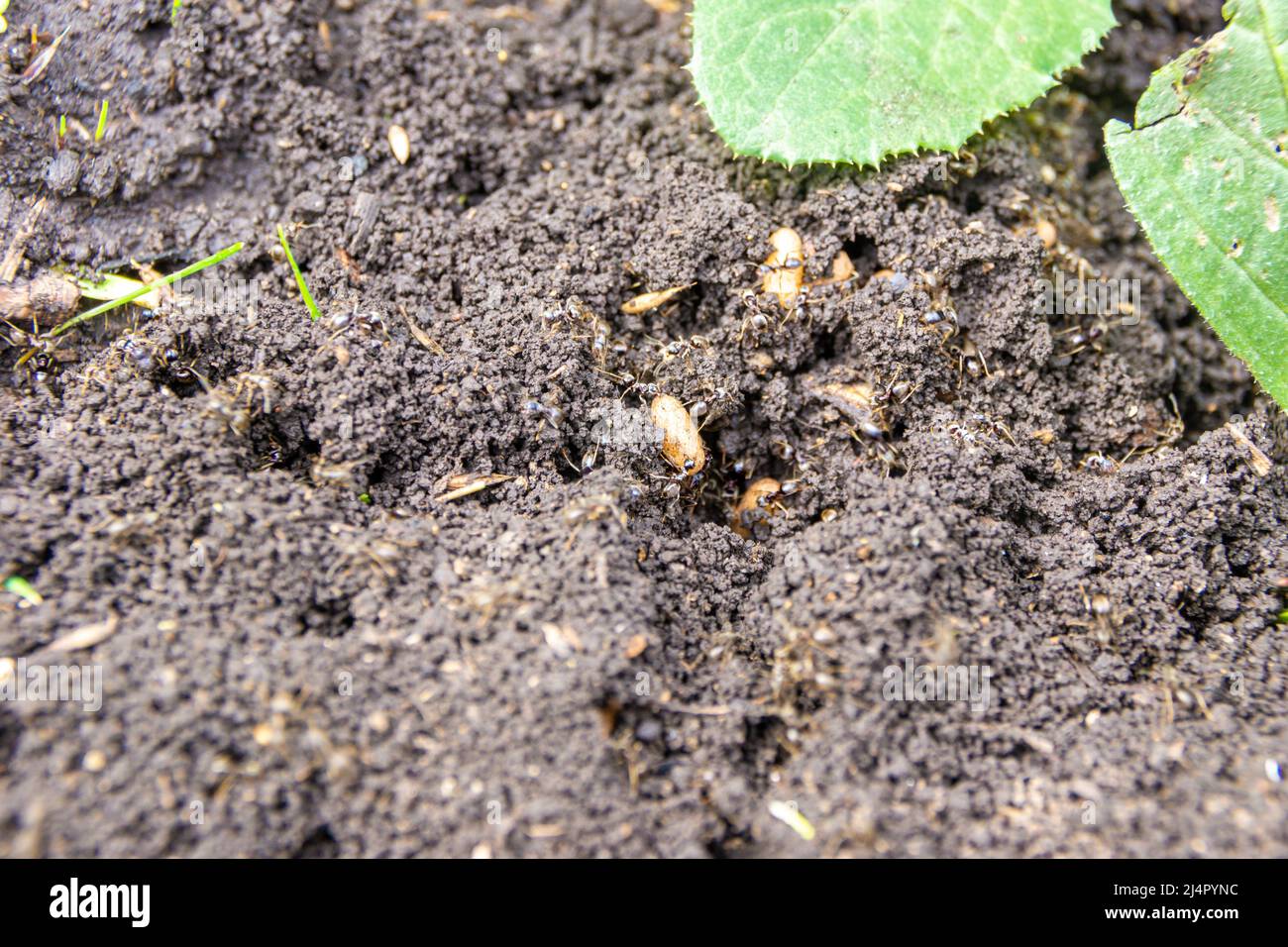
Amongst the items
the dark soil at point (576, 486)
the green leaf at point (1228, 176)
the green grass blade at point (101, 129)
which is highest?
the green leaf at point (1228, 176)

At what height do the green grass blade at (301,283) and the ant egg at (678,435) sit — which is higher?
the green grass blade at (301,283)

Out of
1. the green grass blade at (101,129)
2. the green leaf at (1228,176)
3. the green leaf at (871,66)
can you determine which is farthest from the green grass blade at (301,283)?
the green leaf at (1228,176)

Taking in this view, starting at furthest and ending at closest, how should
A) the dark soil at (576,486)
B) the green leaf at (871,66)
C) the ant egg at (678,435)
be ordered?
the green leaf at (871,66) < the ant egg at (678,435) < the dark soil at (576,486)

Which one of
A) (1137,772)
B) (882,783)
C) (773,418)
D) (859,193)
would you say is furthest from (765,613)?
(859,193)

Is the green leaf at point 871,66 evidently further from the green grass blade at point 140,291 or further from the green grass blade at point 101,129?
the green grass blade at point 101,129
